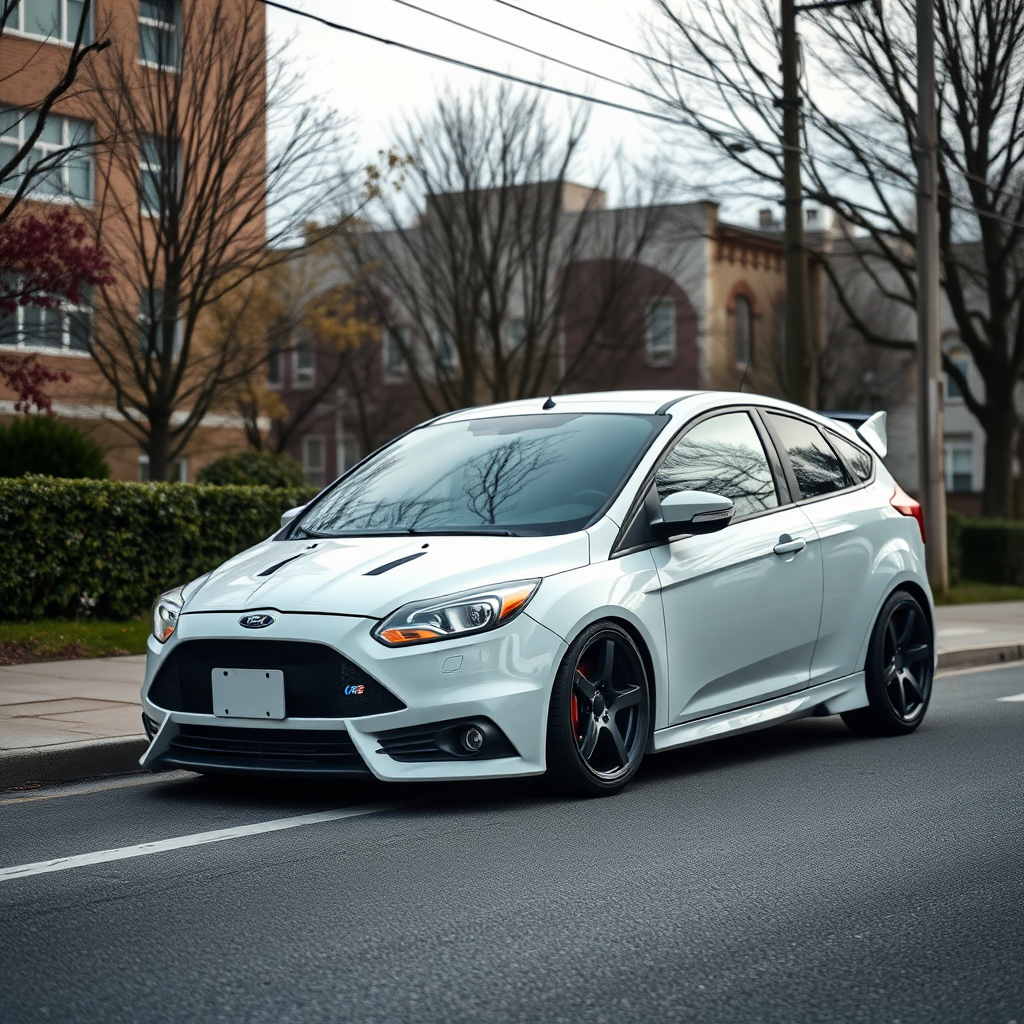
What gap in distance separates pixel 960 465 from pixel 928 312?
1505 inches

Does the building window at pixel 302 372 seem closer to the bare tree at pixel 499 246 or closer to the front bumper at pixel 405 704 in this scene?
the bare tree at pixel 499 246

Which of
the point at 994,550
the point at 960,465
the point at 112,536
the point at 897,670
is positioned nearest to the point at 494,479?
the point at 897,670

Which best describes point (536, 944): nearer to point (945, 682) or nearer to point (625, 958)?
point (625, 958)

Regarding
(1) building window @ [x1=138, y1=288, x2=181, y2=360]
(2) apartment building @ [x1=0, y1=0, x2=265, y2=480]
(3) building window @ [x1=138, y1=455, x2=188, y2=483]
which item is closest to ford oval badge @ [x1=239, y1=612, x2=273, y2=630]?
(2) apartment building @ [x1=0, y1=0, x2=265, y2=480]

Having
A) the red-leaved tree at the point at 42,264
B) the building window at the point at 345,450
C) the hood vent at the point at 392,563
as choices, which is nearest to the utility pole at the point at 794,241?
the red-leaved tree at the point at 42,264

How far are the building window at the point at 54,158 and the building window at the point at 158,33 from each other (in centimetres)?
101

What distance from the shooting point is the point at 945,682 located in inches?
492

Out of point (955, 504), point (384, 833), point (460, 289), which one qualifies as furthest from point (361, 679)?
point (955, 504)

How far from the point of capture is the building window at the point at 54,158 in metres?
12.8

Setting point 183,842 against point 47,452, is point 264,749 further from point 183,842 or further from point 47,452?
point 47,452

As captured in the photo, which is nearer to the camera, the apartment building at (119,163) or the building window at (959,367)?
the apartment building at (119,163)

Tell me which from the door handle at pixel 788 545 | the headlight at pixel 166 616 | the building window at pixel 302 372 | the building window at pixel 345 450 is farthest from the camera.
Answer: the building window at pixel 345 450

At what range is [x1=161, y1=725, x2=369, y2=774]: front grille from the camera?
20.3 feet

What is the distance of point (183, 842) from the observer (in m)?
5.85
